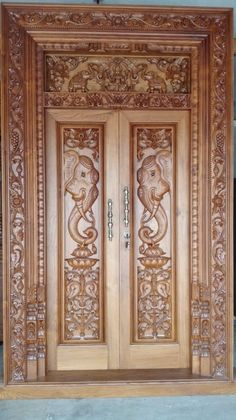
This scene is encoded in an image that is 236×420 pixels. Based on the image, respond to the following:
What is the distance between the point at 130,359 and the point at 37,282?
31.0 inches

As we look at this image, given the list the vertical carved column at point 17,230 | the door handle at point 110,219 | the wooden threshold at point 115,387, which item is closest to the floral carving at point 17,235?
the vertical carved column at point 17,230

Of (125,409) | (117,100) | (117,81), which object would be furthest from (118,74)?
(125,409)

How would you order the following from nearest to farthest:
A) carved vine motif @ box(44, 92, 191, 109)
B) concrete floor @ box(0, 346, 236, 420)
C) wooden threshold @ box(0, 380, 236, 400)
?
concrete floor @ box(0, 346, 236, 420)
wooden threshold @ box(0, 380, 236, 400)
carved vine motif @ box(44, 92, 191, 109)

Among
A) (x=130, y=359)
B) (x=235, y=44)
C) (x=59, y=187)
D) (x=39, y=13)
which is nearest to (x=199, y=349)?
(x=130, y=359)

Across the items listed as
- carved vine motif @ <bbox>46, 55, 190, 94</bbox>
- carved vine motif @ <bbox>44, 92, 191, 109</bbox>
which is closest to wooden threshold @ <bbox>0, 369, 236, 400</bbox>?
carved vine motif @ <bbox>44, 92, 191, 109</bbox>

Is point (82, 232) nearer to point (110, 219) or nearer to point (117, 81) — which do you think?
point (110, 219)

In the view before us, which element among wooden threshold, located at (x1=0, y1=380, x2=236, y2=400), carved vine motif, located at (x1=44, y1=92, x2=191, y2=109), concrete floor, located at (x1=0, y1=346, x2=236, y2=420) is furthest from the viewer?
carved vine motif, located at (x1=44, y1=92, x2=191, y2=109)

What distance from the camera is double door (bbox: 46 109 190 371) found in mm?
2609

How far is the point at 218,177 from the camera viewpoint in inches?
101

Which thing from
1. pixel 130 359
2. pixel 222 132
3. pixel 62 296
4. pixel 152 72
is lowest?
pixel 130 359

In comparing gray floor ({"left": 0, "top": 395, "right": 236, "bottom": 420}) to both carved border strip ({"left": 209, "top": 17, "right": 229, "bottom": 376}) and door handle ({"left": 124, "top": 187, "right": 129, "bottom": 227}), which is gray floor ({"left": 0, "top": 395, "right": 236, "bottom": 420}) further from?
door handle ({"left": 124, "top": 187, "right": 129, "bottom": 227})

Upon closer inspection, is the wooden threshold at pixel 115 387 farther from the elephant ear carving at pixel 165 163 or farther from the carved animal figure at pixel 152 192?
the elephant ear carving at pixel 165 163

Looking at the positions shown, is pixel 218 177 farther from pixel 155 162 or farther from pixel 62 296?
pixel 62 296

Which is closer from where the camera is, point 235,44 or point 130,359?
point 130,359
